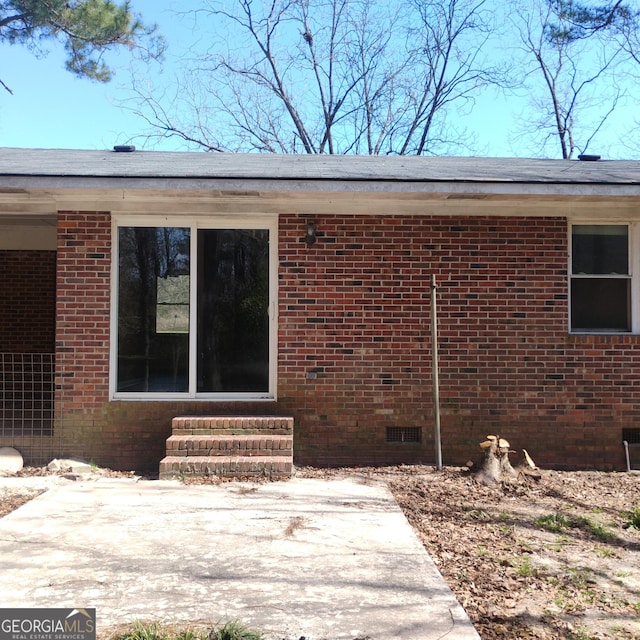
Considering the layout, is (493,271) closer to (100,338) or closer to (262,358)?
(262,358)

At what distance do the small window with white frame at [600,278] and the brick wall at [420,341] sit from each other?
236mm

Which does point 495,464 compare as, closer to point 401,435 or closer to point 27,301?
point 401,435

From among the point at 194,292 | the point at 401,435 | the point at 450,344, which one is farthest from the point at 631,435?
the point at 194,292

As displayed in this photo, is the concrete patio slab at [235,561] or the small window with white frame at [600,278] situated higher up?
the small window with white frame at [600,278]

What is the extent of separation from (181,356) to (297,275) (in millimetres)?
1635

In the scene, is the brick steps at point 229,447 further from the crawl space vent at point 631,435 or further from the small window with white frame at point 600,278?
the crawl space vent at point 631,435

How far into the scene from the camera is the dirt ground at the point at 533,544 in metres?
3.29

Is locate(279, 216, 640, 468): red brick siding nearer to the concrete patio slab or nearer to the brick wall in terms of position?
the brick wall

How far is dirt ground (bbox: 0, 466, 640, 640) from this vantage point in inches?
129

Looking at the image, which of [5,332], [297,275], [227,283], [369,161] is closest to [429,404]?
[297,275]
